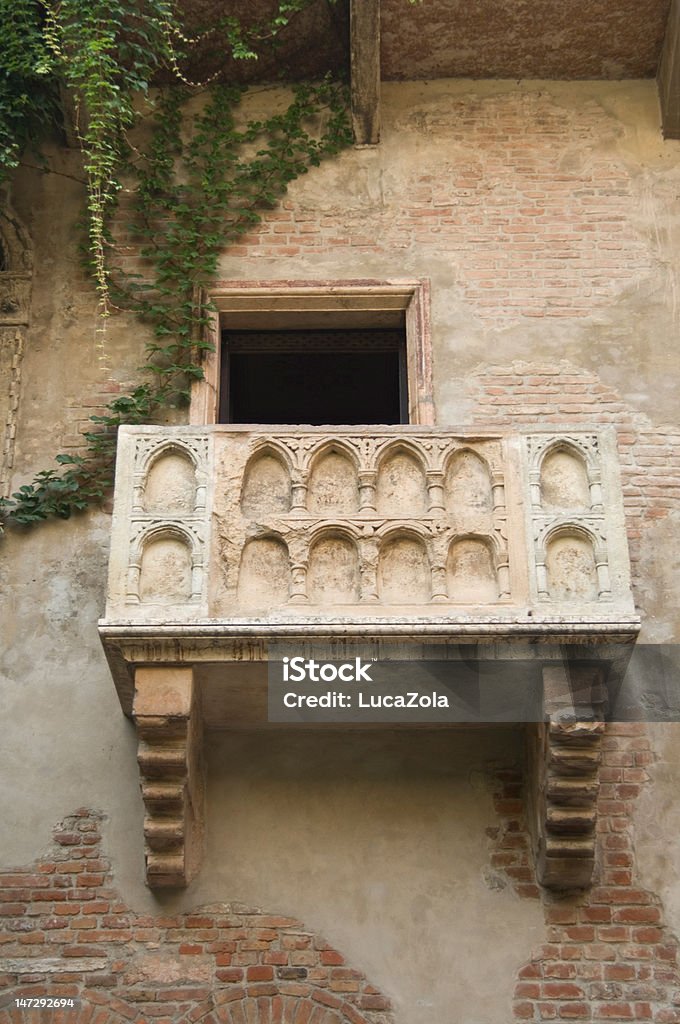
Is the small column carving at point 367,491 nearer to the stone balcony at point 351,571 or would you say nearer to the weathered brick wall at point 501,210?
the stone balcony at point 351,571

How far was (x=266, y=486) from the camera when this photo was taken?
5.99 metres

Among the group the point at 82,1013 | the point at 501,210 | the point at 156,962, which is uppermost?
the point at 501,210

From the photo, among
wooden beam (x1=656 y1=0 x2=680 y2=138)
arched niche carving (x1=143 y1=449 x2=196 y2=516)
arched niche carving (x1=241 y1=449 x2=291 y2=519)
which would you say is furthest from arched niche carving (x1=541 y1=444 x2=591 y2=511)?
wooden beam (x1=656 y1=0 x2=680 y2=138)

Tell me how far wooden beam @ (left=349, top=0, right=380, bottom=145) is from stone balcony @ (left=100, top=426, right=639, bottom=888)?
2749 mm

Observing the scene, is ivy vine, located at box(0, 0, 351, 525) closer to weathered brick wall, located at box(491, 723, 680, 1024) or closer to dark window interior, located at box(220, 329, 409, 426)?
dark window interior, located at box(220, 329, 409, 426)

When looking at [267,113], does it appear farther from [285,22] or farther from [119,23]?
[119,23]

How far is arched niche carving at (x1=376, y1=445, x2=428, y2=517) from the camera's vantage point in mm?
5957

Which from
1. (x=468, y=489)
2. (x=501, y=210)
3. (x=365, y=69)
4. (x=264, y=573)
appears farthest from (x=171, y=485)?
(x=365, y=69)

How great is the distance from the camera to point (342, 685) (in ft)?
18.9

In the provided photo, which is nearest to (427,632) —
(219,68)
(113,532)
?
(113,532)

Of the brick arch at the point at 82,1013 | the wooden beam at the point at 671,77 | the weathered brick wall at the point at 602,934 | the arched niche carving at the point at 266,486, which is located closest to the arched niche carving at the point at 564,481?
the arched niche carving at the point at 266,486

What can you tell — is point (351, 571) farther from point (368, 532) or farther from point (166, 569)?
point (166, 569)

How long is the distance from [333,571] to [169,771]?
45.5 inches

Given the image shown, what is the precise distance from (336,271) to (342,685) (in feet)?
9.45
